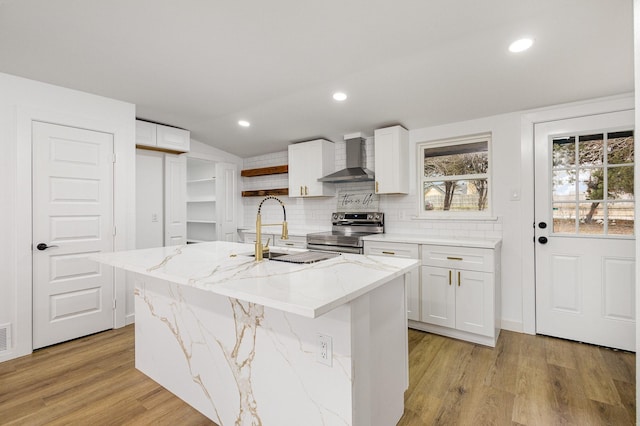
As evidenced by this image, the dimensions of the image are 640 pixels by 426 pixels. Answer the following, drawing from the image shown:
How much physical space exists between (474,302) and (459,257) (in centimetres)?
42

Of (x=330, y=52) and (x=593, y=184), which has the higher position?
(x=330, y=52)

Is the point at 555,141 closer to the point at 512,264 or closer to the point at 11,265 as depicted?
the point at 512,264

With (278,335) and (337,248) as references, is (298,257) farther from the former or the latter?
(337,248)

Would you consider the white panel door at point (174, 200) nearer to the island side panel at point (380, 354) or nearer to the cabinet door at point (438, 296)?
the cabinet door at point (438, 296)

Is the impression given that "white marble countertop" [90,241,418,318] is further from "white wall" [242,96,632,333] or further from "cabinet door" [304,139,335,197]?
"cabinet door" [304,139,335,197]

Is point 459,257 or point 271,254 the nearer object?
point 271,254

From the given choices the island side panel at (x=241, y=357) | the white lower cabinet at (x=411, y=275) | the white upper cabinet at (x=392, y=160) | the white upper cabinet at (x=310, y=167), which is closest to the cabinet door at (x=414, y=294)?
the white lower cabinet at (x=411, y=275)

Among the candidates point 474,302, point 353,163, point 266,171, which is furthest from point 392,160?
point 266,171

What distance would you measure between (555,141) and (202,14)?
3.23m

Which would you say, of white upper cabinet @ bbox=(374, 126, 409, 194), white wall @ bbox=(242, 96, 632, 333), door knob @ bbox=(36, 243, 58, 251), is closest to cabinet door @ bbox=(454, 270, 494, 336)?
white wall @ bbox=(242, 96, 632, 333)

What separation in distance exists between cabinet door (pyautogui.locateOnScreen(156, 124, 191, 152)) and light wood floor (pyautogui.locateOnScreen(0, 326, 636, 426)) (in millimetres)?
2419

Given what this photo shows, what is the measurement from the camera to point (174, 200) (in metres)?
4.40

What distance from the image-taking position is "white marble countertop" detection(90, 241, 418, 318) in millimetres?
1128

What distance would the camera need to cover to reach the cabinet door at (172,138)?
3998 millimetres
